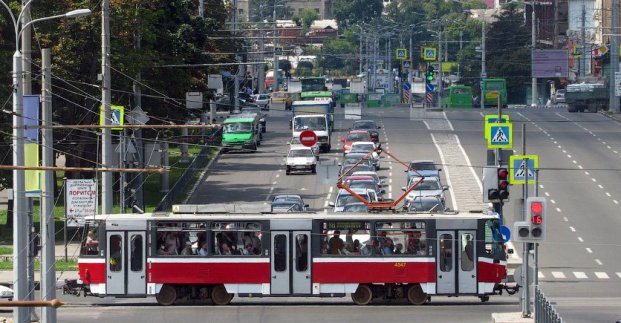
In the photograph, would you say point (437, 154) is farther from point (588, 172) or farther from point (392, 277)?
→ point (392, 277)

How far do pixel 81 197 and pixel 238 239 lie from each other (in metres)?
6.47

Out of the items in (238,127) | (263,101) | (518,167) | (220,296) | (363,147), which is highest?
(263,101)

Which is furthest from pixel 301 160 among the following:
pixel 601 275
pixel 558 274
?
pixel 601 275

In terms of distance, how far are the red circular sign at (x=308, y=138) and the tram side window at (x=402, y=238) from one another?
1444 inches

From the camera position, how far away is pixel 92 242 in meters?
39.0

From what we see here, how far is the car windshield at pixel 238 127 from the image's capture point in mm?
83000

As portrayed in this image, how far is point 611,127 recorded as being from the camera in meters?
98.1

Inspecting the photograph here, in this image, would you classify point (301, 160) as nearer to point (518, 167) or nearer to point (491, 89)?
point (518, 167)

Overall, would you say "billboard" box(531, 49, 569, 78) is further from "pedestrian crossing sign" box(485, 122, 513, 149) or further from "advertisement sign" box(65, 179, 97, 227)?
"advertisement sign" box(65, 179, 97, 227)

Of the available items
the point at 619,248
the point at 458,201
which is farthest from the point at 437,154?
the point at 619,248

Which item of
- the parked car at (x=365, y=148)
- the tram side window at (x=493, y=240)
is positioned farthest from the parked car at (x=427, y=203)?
the parked car at (x=365, y=148)

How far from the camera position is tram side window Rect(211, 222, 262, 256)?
127 feet

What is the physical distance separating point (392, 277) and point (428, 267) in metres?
0.97

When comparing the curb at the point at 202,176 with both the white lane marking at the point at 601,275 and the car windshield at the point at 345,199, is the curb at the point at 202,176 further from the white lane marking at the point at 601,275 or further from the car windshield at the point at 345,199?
the white lane marking at the point at 601,275
